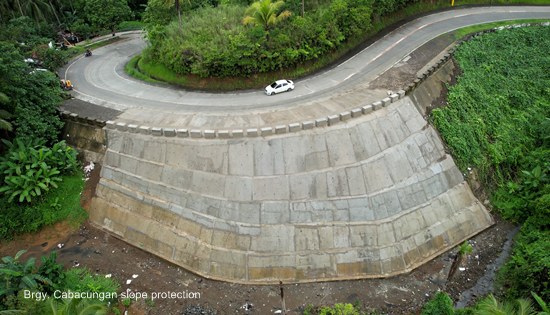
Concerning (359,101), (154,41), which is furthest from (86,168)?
(359,101)

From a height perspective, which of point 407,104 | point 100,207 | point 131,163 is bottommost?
point 100,207

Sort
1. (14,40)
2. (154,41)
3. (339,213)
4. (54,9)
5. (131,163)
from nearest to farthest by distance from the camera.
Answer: (339,213) < (131,163) < (14,40) < (154,41) < (54,9)

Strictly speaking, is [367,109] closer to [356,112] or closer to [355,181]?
[356,112]

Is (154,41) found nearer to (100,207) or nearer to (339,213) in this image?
(100,207)

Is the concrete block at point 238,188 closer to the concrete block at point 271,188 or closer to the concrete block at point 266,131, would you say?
the concrete block at point 271,188

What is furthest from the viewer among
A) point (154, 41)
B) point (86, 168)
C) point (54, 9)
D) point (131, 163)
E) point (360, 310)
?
point (54, 9)

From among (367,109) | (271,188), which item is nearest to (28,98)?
(271,188)

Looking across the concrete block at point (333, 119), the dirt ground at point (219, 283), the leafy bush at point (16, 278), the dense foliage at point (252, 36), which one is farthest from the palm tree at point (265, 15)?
the leafy bush at point (16, 278)

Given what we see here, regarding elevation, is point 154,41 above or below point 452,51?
above
